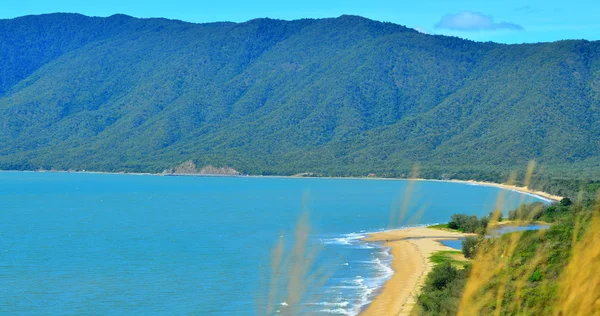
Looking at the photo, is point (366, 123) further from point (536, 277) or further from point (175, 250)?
point (536, 277)

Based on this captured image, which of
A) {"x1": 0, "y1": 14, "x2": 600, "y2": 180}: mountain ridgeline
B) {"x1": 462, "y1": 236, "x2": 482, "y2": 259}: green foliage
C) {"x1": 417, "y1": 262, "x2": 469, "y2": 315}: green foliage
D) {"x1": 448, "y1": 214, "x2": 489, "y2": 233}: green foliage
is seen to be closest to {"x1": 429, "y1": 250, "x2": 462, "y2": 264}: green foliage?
{"x1": 462, "y1": 236, "x2": 482, "y2": 259}: green foliage

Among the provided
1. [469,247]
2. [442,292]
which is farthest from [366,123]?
[442,292]

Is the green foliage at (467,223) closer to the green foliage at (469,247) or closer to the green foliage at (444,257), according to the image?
the green foliage at (444,257)

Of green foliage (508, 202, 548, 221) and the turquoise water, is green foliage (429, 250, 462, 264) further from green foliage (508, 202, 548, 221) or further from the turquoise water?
green foliage (508, 202, 548, 221)

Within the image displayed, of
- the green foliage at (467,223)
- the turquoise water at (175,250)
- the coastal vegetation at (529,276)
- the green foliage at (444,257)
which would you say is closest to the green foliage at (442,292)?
the coastal vegetation at (529,276)

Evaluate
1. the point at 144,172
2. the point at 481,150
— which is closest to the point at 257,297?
the point at 481,150
